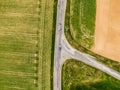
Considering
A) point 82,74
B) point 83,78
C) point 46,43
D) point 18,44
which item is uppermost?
point 46,43

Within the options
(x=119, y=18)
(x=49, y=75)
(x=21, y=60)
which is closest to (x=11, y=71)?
(x=21, y=60)

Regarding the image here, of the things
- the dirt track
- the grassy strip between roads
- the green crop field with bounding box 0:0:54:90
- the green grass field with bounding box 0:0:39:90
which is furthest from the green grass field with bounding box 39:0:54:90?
the dirt track

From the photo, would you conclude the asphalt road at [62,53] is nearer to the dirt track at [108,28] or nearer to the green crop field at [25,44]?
the green crop field at [25,44]

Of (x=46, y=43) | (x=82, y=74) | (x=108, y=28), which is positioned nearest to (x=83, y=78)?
(x=82, y=74)

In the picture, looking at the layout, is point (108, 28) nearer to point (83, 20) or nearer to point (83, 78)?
point (83, 20)

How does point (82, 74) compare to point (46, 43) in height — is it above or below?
below

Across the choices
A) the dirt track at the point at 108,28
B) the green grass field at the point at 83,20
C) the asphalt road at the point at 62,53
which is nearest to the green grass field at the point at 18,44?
the asphalt road at the point at 62,53
